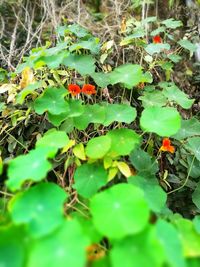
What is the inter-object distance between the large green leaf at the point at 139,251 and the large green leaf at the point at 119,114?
0.62 meters

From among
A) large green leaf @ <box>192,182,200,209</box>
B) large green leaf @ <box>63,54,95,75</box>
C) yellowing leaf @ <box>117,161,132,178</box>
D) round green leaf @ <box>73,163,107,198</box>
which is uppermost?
large green leaf @ <box>63,54,95,75</box>

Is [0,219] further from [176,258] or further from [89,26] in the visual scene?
[89,26]

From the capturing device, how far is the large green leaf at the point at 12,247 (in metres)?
0.79

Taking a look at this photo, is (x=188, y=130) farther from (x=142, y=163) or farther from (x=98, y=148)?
(x=98, y=148)

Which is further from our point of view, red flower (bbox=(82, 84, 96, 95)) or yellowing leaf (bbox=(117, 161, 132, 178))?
red flower (bbox=(82, 84, 96, 95))

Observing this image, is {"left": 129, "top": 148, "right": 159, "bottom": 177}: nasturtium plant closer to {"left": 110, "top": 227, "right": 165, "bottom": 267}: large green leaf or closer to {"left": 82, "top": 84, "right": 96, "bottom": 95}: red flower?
{"left": 82, "top": 84, "right": 96, "bottom": 95}: red flower

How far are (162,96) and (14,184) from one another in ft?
3.23

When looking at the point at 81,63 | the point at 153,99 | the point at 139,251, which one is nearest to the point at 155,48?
the point at 153,99

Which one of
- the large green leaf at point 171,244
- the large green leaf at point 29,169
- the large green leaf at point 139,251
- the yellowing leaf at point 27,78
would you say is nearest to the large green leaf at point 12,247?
the large green leaf at point 29,169

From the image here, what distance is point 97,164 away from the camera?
4.16 ft

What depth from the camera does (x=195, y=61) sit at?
228cm

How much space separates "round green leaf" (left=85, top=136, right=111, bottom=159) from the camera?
1204 millimetres

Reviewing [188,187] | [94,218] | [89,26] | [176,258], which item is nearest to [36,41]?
[89,26]

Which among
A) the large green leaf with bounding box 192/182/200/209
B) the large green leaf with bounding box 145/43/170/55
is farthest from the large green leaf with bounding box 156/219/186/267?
the large green leaf with bounding box 145/43/170/55
